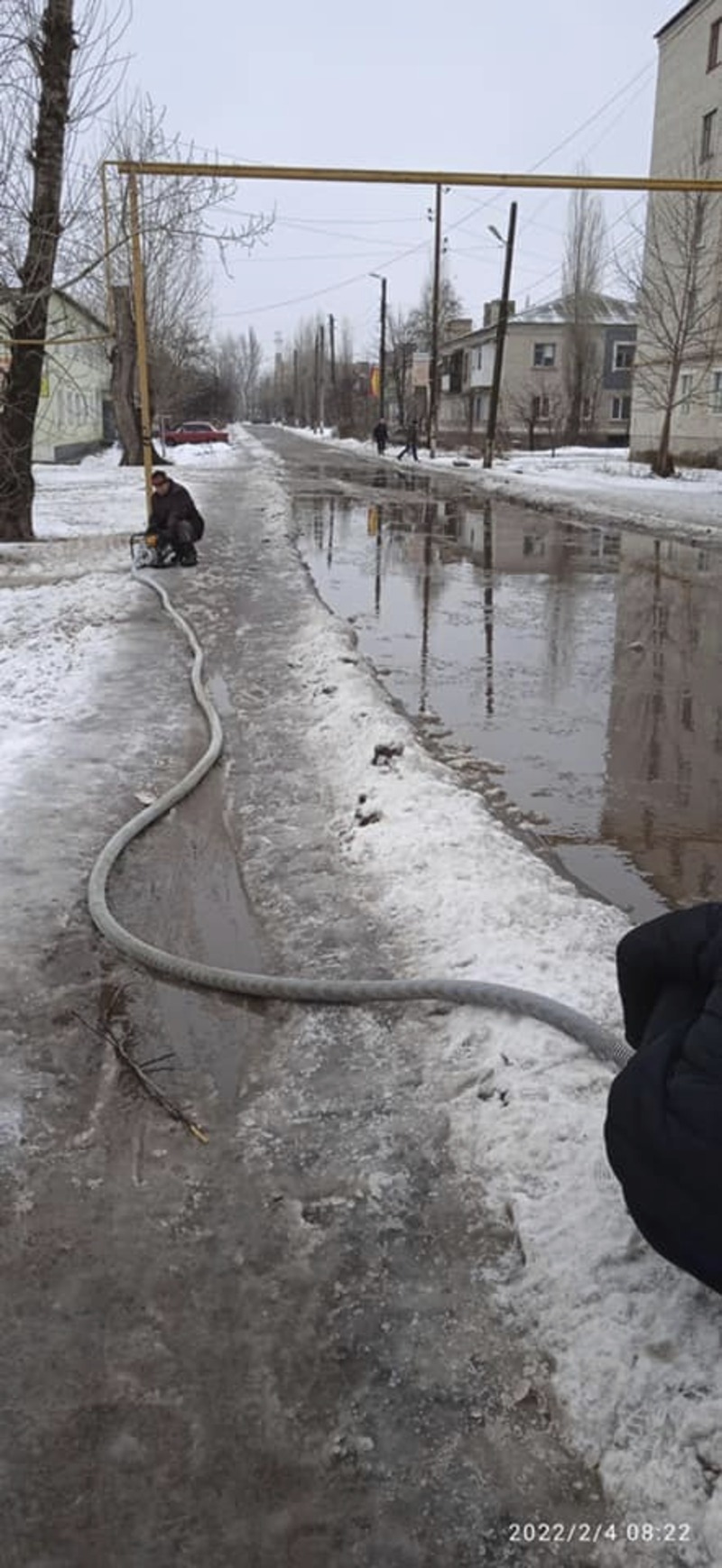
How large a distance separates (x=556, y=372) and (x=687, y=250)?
129 ft

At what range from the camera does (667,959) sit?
2.23 m

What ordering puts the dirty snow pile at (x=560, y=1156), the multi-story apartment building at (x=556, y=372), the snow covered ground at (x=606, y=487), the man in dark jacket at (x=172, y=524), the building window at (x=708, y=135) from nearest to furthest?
the dirty snow pile at (x=560, y=1156), the man in dark jacket at (x=172, y=524), the snow covered ground at (x=606, y=487), the building window at (x=708, y=135), the multi-story apartment building at (x=556, y=372)

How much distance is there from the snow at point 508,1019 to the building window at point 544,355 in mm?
66878

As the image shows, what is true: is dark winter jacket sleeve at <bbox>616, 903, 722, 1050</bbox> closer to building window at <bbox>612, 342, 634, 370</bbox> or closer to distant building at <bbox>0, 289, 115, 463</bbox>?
distant building at <bbox>0, 289, 115, 463</bbox>

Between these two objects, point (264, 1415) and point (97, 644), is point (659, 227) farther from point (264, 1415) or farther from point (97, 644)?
point (264, 1415)

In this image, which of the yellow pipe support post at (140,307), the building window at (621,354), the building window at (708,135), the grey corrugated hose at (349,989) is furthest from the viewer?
the building window at (621,354)

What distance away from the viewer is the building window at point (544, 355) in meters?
70.2

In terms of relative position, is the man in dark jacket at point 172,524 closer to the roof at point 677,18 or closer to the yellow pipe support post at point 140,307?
the yellow pipe support post at point 140,307

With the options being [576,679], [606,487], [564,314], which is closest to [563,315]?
[564,314]

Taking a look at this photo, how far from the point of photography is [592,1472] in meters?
2.08

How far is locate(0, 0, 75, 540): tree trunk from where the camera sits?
45.6 ft

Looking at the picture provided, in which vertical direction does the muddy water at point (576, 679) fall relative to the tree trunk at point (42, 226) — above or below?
below

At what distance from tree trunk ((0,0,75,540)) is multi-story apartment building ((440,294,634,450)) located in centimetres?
4985

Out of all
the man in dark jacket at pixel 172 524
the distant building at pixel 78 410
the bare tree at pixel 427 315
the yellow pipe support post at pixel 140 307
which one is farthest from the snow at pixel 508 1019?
the bare tree at pixel 427 315
